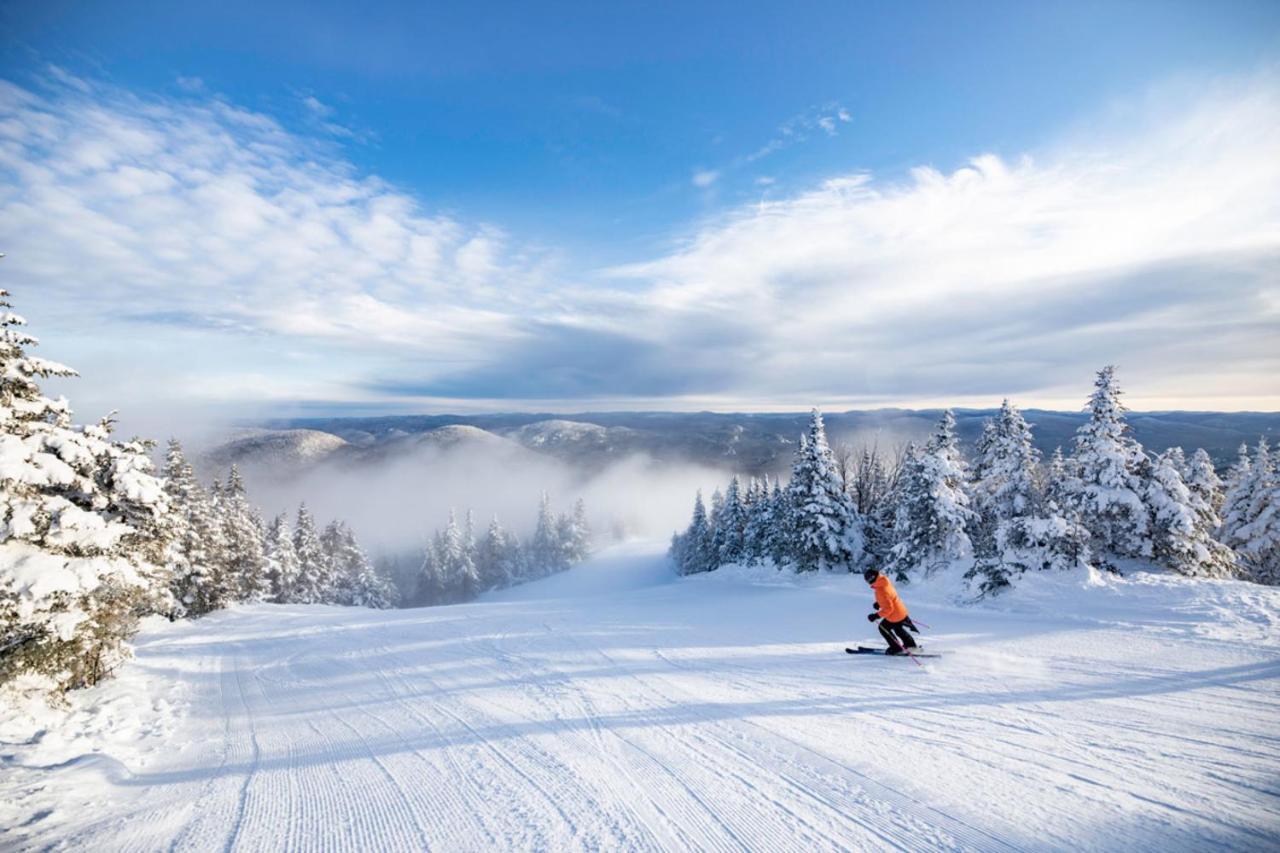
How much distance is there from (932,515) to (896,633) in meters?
15.7

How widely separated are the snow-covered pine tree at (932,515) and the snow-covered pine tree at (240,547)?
33210 millimetres

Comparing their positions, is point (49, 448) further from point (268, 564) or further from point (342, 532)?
point (342, 532)

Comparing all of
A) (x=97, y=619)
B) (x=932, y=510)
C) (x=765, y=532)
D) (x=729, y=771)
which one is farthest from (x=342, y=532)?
(x=729, y=771)

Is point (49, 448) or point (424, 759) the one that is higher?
point (49, 448)

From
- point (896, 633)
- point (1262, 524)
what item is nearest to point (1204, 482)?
point (1262, 524)

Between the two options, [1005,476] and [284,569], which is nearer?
[1005,476]

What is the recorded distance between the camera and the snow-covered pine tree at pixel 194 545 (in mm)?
23281

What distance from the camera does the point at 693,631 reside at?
12148mm

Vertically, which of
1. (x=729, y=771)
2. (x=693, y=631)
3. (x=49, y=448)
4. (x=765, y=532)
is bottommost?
(x=765, y=532)

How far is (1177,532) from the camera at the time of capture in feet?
63.8

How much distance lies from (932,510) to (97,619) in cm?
2573

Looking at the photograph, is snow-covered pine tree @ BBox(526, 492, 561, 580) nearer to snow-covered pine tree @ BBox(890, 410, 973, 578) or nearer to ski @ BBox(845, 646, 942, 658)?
A: snow-covered pine tree @ BBox(890, 410, 973, 578)

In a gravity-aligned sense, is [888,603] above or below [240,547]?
above

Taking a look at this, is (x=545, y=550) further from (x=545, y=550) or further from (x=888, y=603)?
(x=888, y=603)
